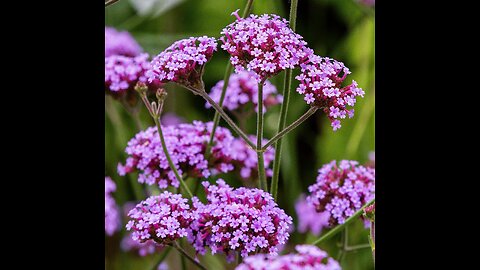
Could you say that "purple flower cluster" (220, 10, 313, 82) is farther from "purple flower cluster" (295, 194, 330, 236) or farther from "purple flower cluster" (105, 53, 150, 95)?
"purple flower cluster" (295, 194, 330, 236)

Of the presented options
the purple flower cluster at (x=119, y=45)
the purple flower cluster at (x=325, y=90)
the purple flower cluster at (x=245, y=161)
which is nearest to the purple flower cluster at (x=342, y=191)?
the purple flower cluster at (x=245, y=161)

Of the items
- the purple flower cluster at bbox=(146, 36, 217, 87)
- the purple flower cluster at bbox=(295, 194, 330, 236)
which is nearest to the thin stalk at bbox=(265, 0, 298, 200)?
the purple flower cluster at bbox=(146, 36, 217, 87)

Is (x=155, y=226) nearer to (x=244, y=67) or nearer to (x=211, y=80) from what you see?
(x=244, y=67)

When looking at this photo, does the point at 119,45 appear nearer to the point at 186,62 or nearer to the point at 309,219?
the point at 309,219

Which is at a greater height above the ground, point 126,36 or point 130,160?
point 126,36
